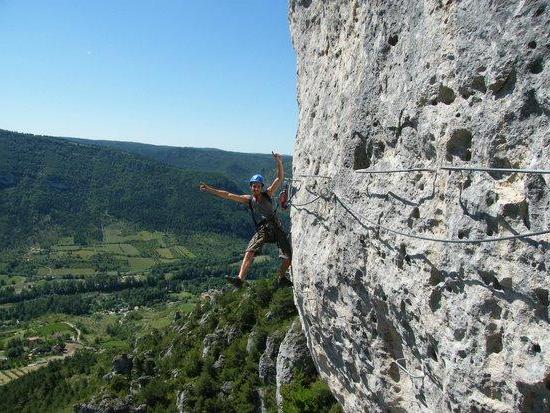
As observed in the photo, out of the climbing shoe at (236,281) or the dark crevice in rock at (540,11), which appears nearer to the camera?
the dark crevice in rock at (540,11)

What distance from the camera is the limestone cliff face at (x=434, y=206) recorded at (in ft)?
16.7

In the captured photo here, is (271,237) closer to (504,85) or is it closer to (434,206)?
(434,206)

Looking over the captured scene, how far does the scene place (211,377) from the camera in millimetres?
29719

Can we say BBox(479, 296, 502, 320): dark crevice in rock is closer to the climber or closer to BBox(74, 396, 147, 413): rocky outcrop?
the climber

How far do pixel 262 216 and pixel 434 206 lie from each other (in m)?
6.15

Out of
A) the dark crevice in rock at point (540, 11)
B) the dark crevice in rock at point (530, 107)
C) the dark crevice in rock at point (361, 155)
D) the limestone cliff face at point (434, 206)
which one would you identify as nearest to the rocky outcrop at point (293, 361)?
the limestone cliff face at point (434, 206)

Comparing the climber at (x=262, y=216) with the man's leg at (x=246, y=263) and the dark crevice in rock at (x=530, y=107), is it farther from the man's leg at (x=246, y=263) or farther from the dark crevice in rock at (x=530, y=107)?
the dark crevice in rock at (x=530, y=107)

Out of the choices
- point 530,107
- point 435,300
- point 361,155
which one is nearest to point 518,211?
point 530,107

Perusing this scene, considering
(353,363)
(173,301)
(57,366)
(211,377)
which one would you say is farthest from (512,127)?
(173,301)

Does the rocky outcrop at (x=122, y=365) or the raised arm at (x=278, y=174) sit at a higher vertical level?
the raised arm at (x=278, y=174)

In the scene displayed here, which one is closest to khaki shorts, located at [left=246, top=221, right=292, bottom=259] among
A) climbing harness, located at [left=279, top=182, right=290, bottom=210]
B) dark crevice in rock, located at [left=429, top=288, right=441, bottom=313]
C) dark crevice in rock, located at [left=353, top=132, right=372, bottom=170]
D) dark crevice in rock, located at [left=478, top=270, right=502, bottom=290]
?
climbing harness, located at [left=279, top=182, right=290, bottom=210]

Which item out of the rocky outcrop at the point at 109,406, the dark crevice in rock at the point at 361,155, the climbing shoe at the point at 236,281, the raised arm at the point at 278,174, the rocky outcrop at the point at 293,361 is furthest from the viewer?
the rocky outcrop at the point at 109,406

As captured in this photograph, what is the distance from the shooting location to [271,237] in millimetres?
11938

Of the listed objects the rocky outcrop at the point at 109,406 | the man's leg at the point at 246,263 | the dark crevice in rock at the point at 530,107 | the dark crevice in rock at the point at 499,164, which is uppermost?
the dark crevice in rock at the point at 530,107
